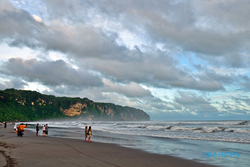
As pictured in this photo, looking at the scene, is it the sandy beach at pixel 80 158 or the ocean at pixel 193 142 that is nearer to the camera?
the sandy beach at pixel 80 158

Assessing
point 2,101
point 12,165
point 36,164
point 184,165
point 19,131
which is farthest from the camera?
point 2,101

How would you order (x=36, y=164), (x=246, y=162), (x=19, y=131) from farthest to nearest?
(x=19, y=131), (x=246, y=162), (x=36, y=164)

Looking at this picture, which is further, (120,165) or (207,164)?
(207,164)

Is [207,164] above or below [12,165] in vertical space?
below

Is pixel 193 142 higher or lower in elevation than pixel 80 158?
lower

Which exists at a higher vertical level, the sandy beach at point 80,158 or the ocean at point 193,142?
the sandy beach at point 80,158

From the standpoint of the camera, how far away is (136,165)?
37.4ft

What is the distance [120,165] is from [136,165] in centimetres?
99

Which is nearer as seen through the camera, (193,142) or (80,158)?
(80,158)

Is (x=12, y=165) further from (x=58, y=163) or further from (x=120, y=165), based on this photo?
(x=120, y=165)

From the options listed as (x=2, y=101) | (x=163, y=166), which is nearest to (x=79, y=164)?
(x=163, y=166)

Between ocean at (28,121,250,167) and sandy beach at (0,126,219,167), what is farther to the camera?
ocean at (28,121,250,167)

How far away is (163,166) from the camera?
1145 centimetres

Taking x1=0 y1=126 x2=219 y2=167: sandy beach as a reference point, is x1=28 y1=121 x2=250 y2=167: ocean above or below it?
below
